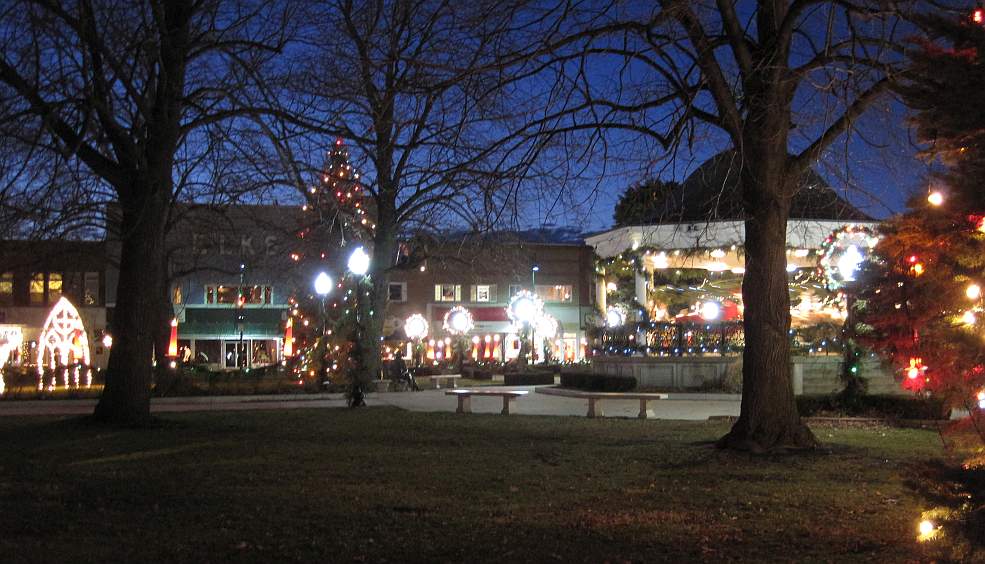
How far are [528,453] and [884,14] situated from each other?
681 cm

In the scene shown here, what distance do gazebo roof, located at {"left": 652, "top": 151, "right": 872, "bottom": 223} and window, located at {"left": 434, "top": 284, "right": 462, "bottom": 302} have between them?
129 ft

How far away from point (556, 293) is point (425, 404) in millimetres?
37239

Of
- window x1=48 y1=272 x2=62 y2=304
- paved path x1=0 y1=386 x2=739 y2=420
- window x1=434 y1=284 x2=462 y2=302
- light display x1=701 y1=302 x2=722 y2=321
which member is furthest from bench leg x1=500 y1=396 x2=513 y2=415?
window x1=48 y1=272 x2=62 y2=304

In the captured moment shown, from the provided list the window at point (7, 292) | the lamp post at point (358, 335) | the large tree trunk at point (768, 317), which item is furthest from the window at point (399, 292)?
the large tree trunk at point (768, 317)

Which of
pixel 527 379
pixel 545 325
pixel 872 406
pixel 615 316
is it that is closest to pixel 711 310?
pixel 615 316

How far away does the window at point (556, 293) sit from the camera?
6281 cm

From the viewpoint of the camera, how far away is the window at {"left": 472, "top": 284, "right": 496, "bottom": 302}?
61812 mm

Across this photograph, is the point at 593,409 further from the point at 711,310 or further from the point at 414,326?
the point at 414,326

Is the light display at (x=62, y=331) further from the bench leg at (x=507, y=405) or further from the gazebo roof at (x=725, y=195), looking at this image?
the gazebo roof at (x=725, y=195)

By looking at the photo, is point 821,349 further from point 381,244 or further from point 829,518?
point 829,518

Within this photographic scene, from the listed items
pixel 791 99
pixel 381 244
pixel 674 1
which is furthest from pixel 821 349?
pixel 674 1

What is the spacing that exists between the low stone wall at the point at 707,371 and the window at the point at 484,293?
30.4 m

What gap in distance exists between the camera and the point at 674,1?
11922 mm

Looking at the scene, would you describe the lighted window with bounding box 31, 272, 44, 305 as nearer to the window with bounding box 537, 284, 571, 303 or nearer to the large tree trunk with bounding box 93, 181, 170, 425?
the window with bounding box 537, 284, 571, 303
